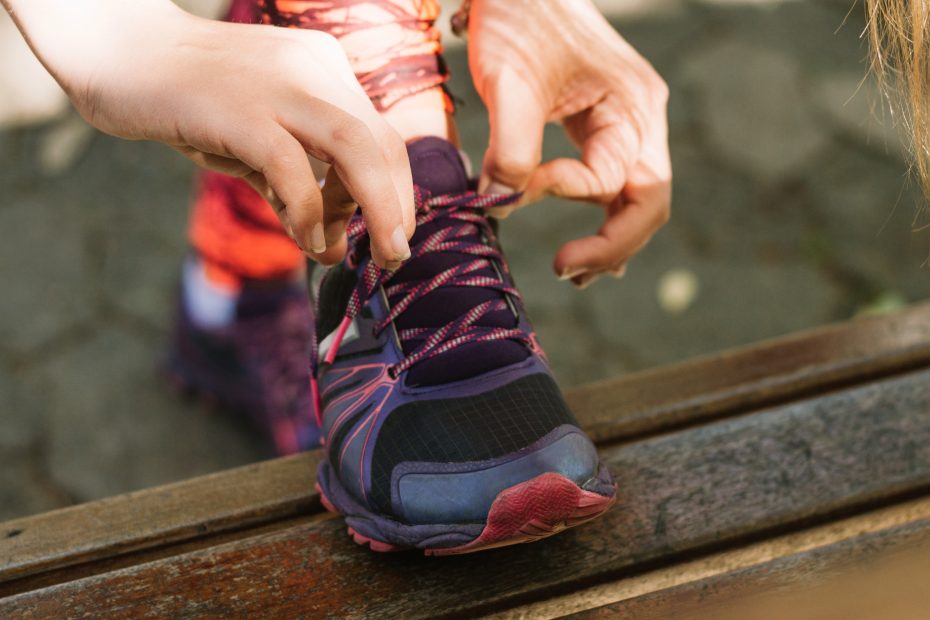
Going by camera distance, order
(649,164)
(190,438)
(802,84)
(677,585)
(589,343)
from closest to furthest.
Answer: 1. (677,585)
2. (649,164)
3. (190,438)
4. (589,343)
5. (802,84)

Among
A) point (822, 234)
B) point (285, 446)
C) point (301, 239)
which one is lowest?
point (285, 446)

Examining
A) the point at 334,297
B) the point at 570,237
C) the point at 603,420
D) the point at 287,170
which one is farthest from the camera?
the point at 570,237

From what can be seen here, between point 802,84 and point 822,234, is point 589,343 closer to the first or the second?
point 822,234

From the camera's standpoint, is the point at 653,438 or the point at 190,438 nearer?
the point at 653,438

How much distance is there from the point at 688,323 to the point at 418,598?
1143mm

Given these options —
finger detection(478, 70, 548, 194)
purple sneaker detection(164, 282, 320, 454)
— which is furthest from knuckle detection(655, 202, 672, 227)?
purple sneaker detection(164, 282, 320, 454)

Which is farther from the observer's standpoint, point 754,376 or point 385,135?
point 754,376

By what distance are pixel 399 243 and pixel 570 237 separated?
1.22 metres

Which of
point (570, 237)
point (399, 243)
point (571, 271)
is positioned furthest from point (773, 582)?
point (570, 237)

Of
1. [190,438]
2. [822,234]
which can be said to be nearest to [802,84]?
[822,234]

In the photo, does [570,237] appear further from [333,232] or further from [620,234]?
[333,232]

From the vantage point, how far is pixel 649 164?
0.92m

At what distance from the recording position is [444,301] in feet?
2.65

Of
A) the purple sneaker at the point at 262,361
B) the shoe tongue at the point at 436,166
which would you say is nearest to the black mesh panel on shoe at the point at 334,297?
the shoe tongue at the point at 436,166
